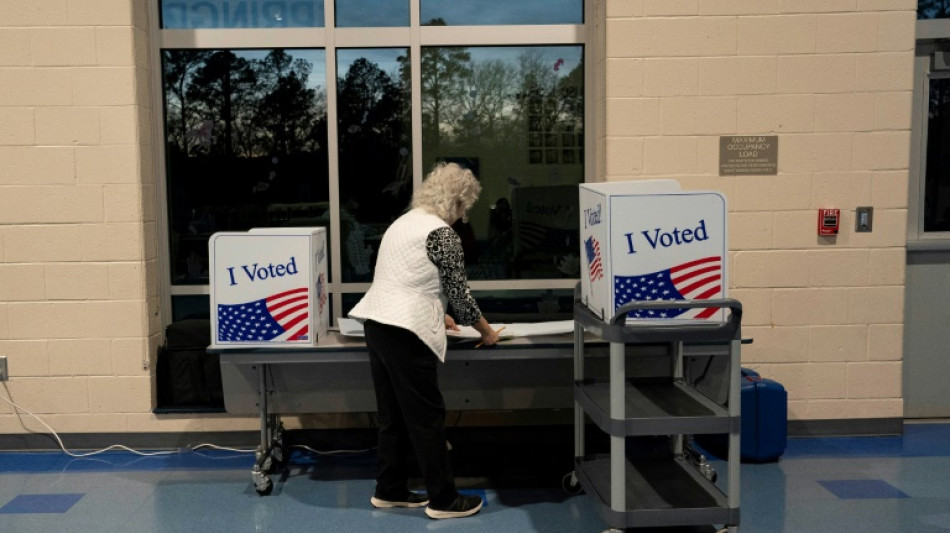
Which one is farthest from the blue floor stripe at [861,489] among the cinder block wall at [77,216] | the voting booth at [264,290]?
the cinder block wall at [77,216]

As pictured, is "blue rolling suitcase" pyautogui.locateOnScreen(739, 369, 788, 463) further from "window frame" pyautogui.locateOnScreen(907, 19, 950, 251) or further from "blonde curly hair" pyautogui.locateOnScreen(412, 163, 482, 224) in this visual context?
"blonde curly hair" pyautogui.locateOnScreen(412, 163, 482, 224)

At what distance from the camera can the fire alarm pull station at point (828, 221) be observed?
4.57 m

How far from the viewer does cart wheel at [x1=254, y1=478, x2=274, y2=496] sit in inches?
157

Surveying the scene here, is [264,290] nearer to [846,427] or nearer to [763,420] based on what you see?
[763,420]

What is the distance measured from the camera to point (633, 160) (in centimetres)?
454

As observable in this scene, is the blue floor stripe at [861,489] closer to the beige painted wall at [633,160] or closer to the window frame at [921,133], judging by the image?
the beige painted wall at [633,160]

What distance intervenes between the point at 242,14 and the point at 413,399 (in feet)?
7.68

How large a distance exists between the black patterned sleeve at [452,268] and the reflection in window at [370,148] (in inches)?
51.2

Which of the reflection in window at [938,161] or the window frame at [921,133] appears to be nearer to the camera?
the window frame at [921,133]

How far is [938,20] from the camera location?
15.9ft

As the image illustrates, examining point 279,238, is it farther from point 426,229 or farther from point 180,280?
point 180,280

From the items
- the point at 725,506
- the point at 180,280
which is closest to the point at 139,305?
the point at 180,280

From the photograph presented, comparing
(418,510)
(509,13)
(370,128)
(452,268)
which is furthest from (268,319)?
(509,13)

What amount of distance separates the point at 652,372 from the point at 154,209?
2610mm
